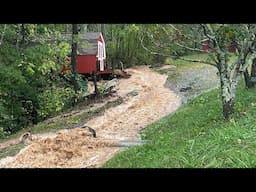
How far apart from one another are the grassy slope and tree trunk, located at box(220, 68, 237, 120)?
7.9 inches

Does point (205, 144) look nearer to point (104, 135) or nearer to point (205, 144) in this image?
point (205, 144)

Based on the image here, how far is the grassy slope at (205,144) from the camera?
5426mm

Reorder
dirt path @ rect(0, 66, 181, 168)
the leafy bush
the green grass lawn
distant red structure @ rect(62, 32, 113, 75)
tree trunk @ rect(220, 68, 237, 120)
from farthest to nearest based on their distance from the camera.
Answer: distant red structure @ rect(62, 32, 113, 75) < the leafy bush < dirt path @ rect(0, 66, 181, 168) < tree trunk @ rect(220, 68, 237, 120) < the green grass lawn

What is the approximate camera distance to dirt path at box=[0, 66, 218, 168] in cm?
1031

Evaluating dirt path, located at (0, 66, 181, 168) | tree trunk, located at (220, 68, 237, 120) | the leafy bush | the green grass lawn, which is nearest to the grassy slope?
the green grass lawn

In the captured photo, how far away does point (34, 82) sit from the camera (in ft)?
59.6

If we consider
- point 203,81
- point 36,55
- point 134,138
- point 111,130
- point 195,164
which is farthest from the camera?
point 203,81

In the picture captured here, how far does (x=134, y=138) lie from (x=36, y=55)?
5018 mm

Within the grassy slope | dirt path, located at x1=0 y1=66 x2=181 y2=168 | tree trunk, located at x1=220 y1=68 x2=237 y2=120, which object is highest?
tree trunk, located at x1=220 y1=68 x2=237 y2=120

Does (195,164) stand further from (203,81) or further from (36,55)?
(203,81)

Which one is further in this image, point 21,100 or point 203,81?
point 203,81

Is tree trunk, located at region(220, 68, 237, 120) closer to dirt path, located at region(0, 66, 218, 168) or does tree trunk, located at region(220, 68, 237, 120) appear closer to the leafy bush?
dirt path, located at region(0, 66, 218, 168)

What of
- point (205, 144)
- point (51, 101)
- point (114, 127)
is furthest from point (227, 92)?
point (51, 101)
